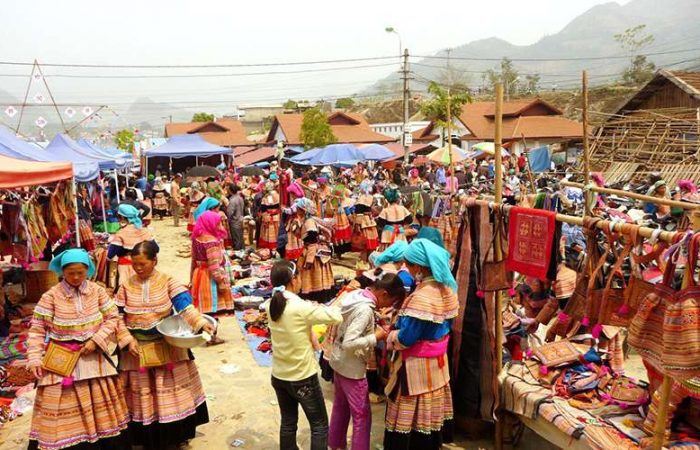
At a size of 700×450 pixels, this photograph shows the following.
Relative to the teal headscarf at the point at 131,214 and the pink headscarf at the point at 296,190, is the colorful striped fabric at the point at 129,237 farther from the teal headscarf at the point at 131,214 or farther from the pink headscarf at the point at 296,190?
the pink headscarf at the point at 296,190

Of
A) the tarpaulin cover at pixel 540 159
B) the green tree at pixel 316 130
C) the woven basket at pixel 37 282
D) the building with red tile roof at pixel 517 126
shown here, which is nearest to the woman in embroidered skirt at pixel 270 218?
the woven basket at pixel 37 282

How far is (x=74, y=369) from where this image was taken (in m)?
4.00

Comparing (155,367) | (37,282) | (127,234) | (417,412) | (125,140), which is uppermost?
(125,140)

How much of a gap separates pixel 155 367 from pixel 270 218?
760cm

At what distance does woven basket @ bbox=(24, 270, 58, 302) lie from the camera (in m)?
9.12

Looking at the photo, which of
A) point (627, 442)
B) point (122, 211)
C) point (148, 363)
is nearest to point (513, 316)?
point (627, 442)

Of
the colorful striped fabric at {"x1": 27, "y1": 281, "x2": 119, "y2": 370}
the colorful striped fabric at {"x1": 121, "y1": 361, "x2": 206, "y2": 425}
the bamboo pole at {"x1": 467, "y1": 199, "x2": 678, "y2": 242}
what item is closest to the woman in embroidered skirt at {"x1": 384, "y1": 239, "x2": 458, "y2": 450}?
the bamboo pole at {"x1": 467, "y1": 199, "x2": 678, "y2": 242}

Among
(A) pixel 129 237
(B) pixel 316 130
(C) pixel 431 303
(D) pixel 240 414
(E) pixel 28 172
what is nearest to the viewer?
(C) pixel 431 303

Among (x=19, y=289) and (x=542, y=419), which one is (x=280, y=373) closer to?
(x=542, y=419)

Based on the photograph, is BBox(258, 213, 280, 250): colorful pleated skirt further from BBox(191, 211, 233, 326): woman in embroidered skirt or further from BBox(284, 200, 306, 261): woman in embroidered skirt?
BBox(191, 211, 233, 326): woman in embroidered skirt

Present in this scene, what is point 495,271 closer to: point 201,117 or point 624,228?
point 624,228

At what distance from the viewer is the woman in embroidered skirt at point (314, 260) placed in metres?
8.34

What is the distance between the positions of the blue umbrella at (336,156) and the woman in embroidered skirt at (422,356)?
1340 cm

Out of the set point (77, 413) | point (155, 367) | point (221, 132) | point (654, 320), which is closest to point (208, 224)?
point (155, 367)
